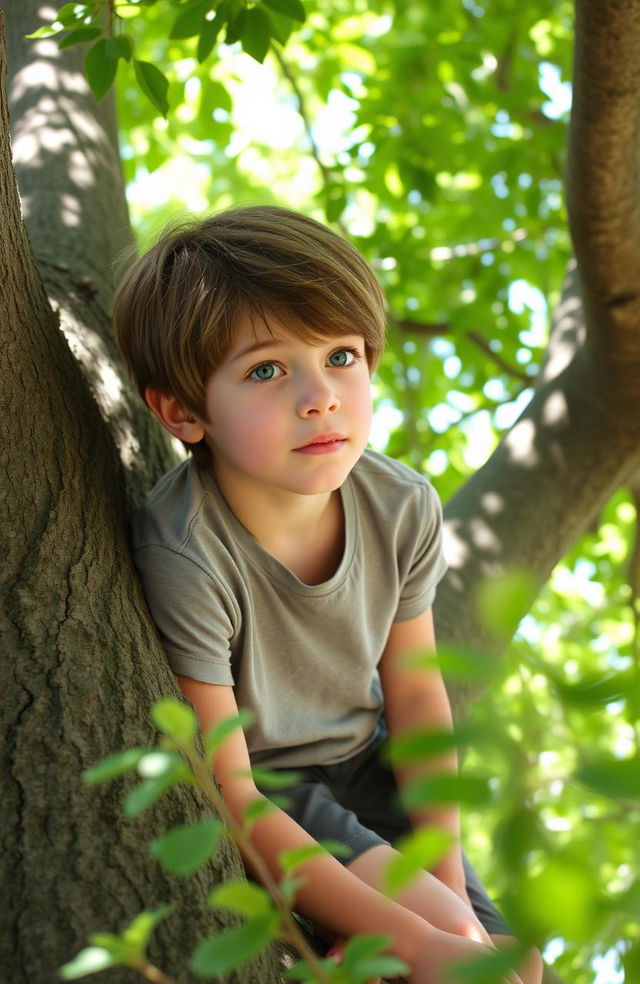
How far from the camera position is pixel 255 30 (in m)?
1.90

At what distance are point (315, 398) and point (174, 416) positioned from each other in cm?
36

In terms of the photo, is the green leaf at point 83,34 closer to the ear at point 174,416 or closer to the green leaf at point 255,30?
the green leaf at point 255,30

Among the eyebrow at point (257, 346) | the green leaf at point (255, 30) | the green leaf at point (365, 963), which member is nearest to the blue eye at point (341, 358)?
the eyebrow at point (257, 346)

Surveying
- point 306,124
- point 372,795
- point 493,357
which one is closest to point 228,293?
point 372,795

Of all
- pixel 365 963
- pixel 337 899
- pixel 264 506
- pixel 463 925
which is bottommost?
pixel 463 925

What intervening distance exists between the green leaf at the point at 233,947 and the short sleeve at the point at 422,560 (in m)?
1.41

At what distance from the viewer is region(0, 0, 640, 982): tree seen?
46.3 inches

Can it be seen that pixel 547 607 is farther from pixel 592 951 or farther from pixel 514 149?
pixel 592 951

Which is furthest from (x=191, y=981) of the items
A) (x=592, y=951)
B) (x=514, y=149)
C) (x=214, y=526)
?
(x=514, y=149)

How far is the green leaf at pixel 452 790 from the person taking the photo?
25.6 inches

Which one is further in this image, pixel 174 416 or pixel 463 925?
pixel 174 416

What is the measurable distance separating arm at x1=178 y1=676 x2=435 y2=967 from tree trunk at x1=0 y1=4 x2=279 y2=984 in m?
0.18

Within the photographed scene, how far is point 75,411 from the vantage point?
1.79m

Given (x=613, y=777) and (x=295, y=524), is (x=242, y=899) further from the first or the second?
(x=295, y=524)
